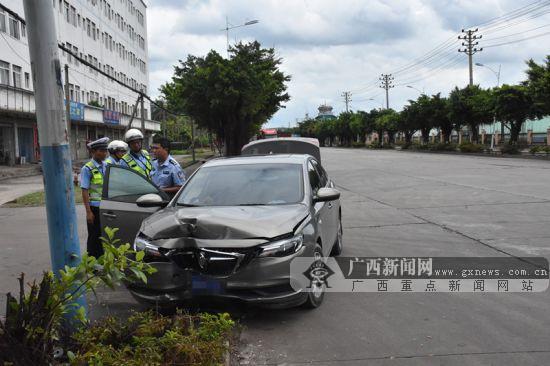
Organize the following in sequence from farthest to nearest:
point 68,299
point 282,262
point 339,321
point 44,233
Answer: point 44,233 → point 339,321 → point 282,262 → point 68,299

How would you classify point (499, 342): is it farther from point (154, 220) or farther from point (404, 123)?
point (404, 123)

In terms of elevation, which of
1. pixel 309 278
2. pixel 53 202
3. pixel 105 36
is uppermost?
pixel 105 36

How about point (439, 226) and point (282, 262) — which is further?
point (439, 226)

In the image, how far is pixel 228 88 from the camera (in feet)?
88.5

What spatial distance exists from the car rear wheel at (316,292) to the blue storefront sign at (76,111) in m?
33.8

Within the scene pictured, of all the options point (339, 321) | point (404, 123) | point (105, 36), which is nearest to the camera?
point (339, 321)

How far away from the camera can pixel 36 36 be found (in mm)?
3768

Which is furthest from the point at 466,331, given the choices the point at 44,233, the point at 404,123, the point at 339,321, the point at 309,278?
the point at 404,123

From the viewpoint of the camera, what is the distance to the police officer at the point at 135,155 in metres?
6.59

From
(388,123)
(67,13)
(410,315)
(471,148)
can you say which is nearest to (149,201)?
(410,315)

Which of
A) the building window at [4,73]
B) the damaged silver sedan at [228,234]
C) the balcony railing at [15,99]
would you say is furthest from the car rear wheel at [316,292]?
the building window at [4,73]

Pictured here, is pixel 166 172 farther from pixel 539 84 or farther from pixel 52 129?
pixel 539 84

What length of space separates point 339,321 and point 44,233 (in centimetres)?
742

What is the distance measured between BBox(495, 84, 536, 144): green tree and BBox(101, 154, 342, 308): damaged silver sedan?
3688 centimetres
